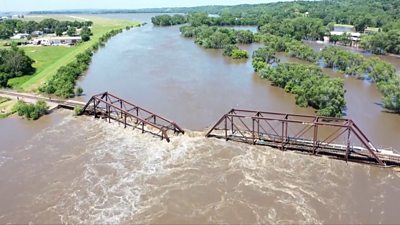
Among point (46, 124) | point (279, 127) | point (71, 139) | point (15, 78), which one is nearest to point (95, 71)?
point (15, 78)

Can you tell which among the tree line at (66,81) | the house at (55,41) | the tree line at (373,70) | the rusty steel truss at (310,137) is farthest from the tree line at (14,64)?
the tree line at (373,70)

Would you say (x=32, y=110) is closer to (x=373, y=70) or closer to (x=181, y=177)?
(x=181, y=177)

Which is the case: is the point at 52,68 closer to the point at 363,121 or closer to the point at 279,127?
the point at 279,127

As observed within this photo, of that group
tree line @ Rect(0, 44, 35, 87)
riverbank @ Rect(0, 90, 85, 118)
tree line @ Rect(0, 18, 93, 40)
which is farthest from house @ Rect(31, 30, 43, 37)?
riverbank @ Rect(0, 90, 85, 118)

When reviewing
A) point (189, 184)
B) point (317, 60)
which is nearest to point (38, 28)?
point (317, 60)

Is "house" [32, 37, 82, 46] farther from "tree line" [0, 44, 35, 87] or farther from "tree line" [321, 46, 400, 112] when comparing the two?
"tree line" [321, 46, 400, 112]

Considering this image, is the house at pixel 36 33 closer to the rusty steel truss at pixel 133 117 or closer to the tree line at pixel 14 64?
the tree line at pixel 14 64
